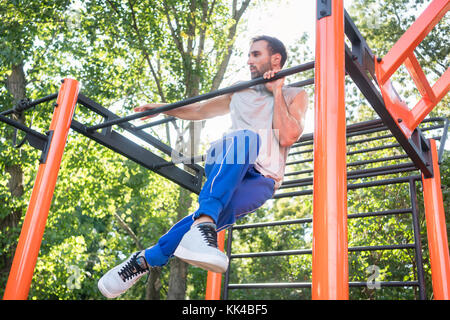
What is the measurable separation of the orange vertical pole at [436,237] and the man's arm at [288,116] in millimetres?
1550

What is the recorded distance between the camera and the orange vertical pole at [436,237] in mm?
A: 2771

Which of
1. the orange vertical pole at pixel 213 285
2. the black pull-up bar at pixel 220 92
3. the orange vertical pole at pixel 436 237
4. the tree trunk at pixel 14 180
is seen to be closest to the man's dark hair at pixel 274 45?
the black pull-up bar at pixel 220 92

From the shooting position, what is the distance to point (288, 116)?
1.96m

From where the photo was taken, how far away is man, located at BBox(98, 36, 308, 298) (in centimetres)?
161

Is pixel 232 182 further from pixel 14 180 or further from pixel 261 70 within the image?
pixel 14 180

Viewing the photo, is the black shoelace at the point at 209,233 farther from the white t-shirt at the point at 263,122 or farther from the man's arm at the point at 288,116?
the man's arm at the point at 288,116

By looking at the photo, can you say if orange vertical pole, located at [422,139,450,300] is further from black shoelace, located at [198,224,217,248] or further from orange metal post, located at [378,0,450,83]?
black shoelace, located at [198,224,217,248]

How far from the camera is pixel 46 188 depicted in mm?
2156

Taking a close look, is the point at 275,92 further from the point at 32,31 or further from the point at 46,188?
the point at 32,31

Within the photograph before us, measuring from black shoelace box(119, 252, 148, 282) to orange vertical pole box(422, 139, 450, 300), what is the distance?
1.91 metres

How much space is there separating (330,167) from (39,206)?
1477 millimetres

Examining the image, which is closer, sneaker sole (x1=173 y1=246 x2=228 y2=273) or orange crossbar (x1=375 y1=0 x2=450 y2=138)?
sneaker sole (x1=173 y1=246 x2=228 y2=273)

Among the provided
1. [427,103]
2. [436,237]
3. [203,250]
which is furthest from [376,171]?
[203,250]

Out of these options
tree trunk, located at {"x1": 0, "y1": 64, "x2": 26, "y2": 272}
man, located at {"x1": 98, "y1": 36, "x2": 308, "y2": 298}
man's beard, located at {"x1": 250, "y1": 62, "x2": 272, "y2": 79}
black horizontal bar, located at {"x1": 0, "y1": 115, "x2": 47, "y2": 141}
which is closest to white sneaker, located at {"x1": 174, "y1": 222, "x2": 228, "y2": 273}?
man, located at {"x1": 98, "y1": 36, "x2": 308, "y2": 298}
